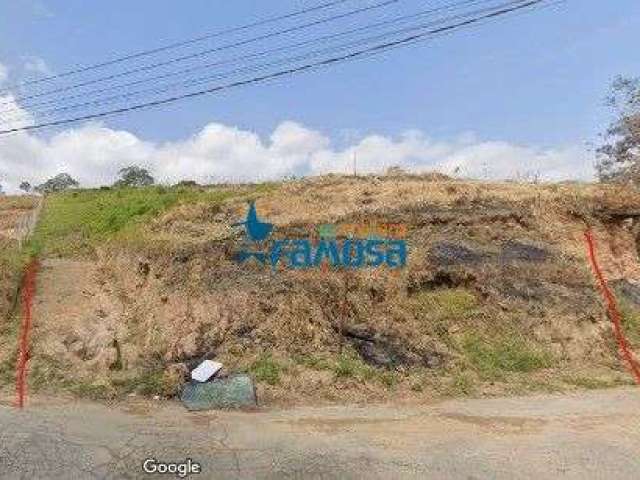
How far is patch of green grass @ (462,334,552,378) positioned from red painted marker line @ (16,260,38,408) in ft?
22.4

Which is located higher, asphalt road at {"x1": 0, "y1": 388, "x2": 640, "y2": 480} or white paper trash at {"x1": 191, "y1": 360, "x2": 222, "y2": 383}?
white paper trash at {"x1": 191, "y1": 360, "x2": 222, "y2": 383}

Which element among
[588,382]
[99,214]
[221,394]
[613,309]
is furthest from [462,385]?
[99,214]

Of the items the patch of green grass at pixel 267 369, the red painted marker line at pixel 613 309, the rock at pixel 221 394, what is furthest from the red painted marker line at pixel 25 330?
the red painted marker line at pixel 613 309

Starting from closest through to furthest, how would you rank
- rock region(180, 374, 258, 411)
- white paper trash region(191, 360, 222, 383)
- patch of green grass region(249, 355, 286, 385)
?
rock region(180, 374, 258, 411)
white paper trash region(191, 360, 222, 383)
patch of green grass region(249, 355, 286, 385)

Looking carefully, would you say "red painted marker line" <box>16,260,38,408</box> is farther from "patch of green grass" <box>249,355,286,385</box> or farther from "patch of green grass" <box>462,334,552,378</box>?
"patch of green grass" <box>462,334,552,378</box>

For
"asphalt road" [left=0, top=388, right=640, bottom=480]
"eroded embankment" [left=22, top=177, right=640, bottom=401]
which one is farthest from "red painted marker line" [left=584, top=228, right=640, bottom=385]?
"asphalt road" [left=0, top=388, right=640, bottom=480]

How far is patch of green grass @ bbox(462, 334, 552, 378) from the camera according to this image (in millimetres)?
10164

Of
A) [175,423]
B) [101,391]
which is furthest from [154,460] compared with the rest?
[101,391]

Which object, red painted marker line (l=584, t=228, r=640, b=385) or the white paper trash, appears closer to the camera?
the white paper trash

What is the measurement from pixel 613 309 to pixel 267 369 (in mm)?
6868

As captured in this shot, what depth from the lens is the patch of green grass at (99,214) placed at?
17.4m

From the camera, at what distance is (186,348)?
1005cm

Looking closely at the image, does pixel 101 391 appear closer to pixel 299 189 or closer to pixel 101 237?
pixel 299 189

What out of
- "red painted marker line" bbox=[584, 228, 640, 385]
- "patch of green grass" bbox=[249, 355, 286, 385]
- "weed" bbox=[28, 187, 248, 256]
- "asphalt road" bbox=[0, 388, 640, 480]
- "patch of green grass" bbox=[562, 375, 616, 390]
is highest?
"weed" bbox=[28, 187, 248, 256]
